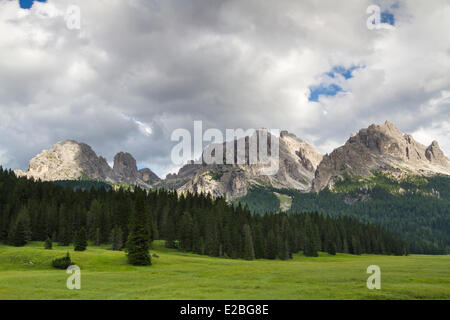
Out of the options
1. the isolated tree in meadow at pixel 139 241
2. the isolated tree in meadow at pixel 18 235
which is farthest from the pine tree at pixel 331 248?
the isolated tree in meadow at pixel 18 235

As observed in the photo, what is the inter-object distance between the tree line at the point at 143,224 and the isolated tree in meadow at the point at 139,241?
241 millimetres

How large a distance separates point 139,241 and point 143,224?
5327mm

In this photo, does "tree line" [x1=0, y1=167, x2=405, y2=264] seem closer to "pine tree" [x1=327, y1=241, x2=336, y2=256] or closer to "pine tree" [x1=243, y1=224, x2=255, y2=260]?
"pine tree" [x1=243, y1=224, x2=255, y2=260]

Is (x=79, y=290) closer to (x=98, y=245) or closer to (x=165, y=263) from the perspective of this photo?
(x=165, y=263)

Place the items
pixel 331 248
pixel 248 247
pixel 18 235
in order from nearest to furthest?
pixel 18 235 → pixel 248 247 → pixel 331 248

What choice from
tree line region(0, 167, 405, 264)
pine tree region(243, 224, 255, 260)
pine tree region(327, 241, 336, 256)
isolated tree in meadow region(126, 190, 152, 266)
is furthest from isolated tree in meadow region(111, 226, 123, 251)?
pine tree region(327, 241, 336, 256)

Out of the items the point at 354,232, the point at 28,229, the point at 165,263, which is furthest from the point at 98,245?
the point at 354,232

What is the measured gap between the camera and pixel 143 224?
241ft

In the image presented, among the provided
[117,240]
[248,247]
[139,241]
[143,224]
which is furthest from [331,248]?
[139,241]

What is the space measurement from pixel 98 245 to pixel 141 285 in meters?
70.6

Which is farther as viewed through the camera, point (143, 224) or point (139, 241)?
point (143, 224)

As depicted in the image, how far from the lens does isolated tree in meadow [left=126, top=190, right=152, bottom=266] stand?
67.1 meters

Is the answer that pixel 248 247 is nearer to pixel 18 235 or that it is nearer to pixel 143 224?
pixel 143 224

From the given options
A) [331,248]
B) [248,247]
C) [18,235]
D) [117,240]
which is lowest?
[331,248]
